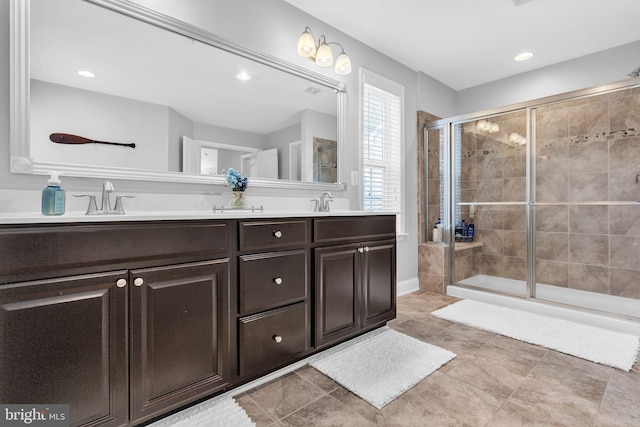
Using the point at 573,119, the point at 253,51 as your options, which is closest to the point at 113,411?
the point at 253,51

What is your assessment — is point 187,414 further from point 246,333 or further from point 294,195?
point 294,195

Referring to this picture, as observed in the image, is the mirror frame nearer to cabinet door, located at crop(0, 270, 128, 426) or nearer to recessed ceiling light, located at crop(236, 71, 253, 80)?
recessed ceiling light, located at crop(236, 71, 253, 80)

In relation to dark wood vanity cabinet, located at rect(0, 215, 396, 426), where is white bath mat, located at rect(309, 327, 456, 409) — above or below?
below

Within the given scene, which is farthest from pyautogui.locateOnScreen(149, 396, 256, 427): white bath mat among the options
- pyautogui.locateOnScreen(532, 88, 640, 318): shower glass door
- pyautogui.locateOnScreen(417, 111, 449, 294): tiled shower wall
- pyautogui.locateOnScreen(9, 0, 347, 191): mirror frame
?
pyautogui.locateOnScreen(532, 88, 640, 318): shower glass door

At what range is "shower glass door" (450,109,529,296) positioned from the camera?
3.43 m

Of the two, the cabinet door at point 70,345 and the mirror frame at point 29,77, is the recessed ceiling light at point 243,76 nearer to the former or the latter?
the mirror frame at point 29,77

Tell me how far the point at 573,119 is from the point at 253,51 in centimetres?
332

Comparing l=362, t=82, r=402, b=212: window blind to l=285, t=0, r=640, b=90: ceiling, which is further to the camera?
l=362, t=82, r=402, b=212: window blind

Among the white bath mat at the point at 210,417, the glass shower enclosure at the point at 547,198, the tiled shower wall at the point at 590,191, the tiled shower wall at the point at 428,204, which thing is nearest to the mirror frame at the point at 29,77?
the white bath mat at the point at 210,417

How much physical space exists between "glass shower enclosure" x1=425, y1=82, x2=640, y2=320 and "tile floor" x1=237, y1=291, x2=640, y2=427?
133 centimetres

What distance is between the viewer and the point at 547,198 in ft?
10.9

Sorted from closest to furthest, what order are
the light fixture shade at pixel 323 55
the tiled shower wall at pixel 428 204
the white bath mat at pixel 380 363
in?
the white bath mat at pixel 380 363 < the light fixture shade at pixel 323 55 < the tiled shower wall at pixel 428 204

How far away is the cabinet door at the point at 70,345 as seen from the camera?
3.25ft

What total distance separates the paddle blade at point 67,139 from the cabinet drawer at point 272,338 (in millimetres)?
1166
